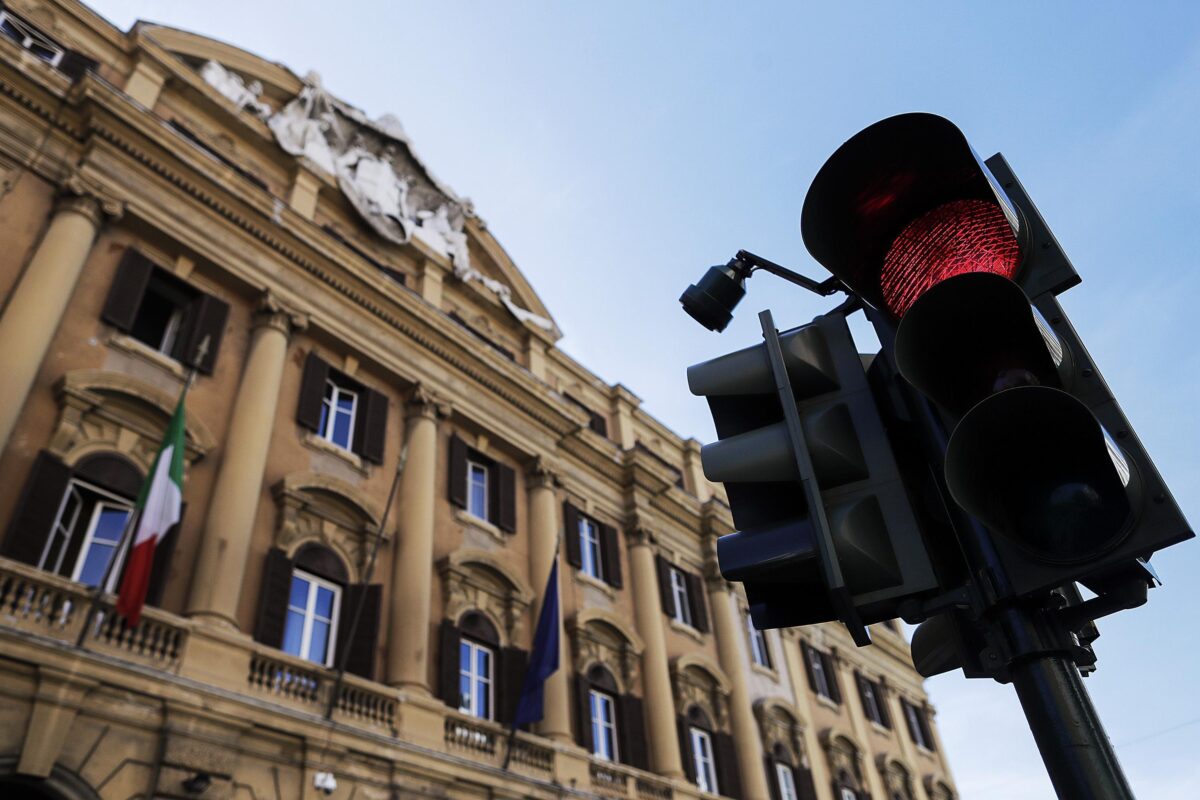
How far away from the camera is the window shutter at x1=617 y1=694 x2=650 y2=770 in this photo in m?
16.8

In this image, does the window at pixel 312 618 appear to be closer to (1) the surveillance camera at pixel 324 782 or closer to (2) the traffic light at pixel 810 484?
(1) the surveillance camera at pixel 324 782

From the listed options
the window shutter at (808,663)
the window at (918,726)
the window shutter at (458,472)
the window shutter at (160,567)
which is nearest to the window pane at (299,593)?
the window shutter at (160,567)

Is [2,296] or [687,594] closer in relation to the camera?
[2,296]

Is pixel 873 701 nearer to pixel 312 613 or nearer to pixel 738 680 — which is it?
pixel 738 680

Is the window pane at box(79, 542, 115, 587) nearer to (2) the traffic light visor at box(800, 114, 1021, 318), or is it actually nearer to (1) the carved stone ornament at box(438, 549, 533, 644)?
(1) the carved stone ornament at box(438, 549, 533, 644)

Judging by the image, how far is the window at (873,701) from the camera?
2736 cm

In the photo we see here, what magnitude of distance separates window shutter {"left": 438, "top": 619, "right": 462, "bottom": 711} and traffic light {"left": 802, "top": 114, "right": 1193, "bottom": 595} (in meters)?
12.5

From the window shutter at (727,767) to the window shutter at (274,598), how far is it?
11141 mm

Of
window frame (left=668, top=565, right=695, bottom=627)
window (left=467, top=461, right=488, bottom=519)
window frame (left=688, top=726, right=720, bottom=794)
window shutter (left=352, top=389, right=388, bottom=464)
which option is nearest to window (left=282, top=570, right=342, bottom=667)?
window shutter (left=352, top=389, right=388, bottom=464)

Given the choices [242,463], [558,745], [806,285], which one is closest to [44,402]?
[242,463]

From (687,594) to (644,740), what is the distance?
17.6 ft

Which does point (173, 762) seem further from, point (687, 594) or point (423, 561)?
point (687, 594)

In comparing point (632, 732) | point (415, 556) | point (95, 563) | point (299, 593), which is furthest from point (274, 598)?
point (632, 732)

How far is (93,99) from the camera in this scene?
13.2 m
